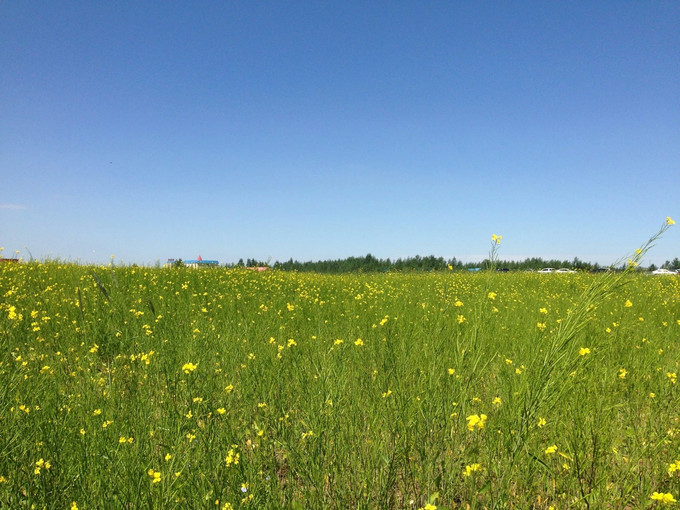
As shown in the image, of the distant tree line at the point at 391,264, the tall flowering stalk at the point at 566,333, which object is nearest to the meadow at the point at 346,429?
the tall flowering stalk at the point at 566,333

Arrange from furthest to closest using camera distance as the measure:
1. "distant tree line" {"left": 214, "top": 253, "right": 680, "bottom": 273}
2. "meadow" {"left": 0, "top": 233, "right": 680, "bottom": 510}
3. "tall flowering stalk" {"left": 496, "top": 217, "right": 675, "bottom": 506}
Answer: "distant tree line" {"left": 214, "top": 253, "right": 680, "bottom": 273} < "meadow" {"left": 0, "top": 233, "right": 680, "bottom": 510} < "tall flowering stalk" {"left": 496, "top": 217, "right": 675, "bottom": 506}

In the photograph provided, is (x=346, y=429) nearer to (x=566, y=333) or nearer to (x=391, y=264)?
(x=566, y=333)

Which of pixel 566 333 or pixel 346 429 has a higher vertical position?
pixel 566 333

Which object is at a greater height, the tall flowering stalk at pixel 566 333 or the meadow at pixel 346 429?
the tall flowering stalk at pixel 566 333

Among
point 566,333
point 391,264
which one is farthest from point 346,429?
point 391,264

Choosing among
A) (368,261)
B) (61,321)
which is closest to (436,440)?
(61,321)

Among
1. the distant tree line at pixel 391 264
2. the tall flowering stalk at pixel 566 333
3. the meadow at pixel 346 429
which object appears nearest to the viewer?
the tall flowering stalk at pixel 566 333

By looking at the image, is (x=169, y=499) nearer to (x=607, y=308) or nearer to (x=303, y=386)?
(x=303, y=386)

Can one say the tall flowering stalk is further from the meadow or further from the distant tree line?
the distant tree line

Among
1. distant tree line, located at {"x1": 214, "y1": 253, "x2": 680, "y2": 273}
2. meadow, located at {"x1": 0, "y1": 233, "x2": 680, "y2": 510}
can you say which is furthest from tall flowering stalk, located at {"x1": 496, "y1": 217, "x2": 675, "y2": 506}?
distant tree line, located at {"x1": 214, "y1": 253, "x2": 680, "y2": 273}

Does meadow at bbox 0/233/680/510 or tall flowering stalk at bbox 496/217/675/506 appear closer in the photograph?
tall flowering stalk at bbox 496/217/675/506

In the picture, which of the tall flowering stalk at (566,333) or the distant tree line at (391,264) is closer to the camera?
the tall flowering stalk at (566,333)

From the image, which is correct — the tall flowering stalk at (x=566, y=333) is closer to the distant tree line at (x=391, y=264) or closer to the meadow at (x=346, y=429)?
the meadow at (x=346, y=429)

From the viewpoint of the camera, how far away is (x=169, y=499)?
5.53ft
